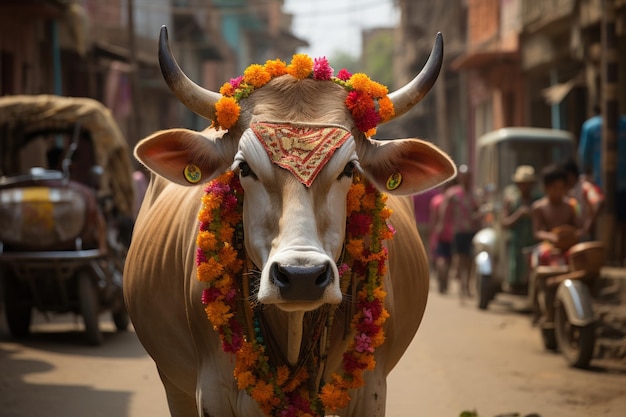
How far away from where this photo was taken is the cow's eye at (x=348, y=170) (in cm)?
405

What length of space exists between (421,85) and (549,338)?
569 cm

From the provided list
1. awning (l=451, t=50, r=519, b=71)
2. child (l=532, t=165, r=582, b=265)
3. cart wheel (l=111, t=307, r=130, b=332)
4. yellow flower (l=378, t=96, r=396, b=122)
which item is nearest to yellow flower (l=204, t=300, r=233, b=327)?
yellow flower (l=378, t=96, r=396, b=122)

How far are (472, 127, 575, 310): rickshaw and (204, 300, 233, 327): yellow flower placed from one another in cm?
859

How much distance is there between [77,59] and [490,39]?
10323 mm

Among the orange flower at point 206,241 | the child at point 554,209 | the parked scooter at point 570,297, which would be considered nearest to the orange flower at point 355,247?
the orange flower at point 206,241

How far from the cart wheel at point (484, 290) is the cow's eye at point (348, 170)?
8686mm

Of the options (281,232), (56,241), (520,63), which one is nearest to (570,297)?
(56,241)

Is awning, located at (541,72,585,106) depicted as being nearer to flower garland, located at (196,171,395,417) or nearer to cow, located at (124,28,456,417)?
cow, located at (124,28,456,417)

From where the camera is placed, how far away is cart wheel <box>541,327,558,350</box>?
30.9 feet

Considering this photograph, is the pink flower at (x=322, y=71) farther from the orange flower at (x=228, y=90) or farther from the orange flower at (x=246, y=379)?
the orange flower at (x=246, y=379)

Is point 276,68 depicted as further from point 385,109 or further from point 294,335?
point 294,335

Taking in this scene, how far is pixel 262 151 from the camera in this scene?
3.97m

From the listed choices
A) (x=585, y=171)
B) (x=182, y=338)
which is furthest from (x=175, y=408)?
(x=585, y=171)

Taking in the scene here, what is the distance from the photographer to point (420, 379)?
323 inches
